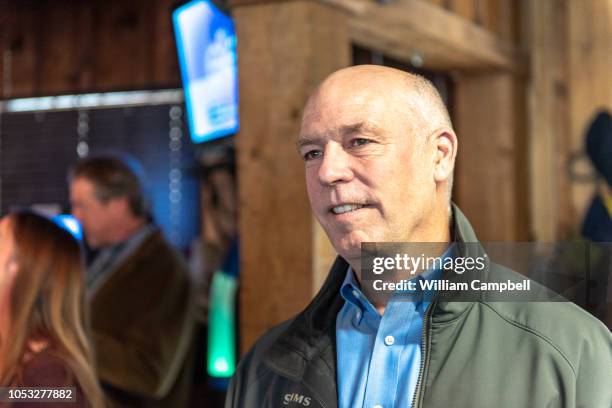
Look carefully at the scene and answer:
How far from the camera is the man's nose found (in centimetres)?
127

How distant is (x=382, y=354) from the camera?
130 cm

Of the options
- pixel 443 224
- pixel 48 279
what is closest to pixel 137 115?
pixel 48 279

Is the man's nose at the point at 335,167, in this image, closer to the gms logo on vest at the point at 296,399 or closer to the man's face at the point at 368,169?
the man's face at the point at 368,169

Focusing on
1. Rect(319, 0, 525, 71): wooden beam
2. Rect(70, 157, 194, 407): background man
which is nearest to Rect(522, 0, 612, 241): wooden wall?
Rect(319, 0, 525, 71): wooden beam

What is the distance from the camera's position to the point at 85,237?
3.31m

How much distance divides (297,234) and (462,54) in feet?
5.91

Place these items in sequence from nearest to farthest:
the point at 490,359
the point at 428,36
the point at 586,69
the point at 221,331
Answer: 1. the point at 490,359
2. the point at 586,69
3. the point at 221,331
4. the point at 428,36

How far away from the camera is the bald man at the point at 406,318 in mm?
1194

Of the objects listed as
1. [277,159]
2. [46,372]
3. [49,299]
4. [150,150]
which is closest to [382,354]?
[46,372]

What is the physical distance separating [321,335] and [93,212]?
1.94 m

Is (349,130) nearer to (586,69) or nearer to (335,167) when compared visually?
(335,167)

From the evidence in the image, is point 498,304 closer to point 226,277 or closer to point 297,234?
point 297,234

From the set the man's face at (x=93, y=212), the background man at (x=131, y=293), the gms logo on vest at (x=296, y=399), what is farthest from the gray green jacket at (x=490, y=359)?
the man's face at (x=93, y=212)

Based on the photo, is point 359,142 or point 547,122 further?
point 547,122
